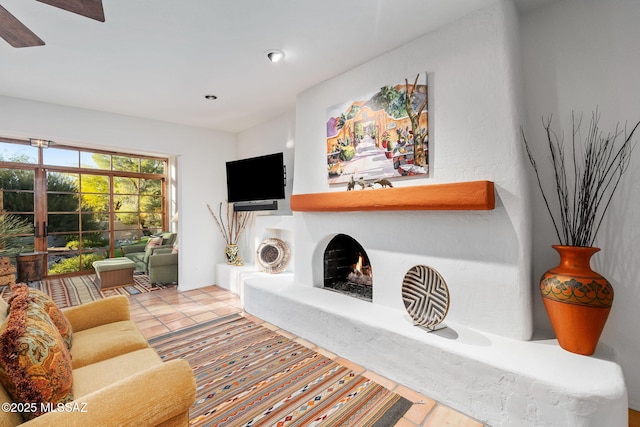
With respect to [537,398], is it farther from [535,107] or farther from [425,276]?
[535,107]

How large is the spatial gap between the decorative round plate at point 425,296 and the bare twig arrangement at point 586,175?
0.83 m

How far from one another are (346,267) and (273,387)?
1.59 m

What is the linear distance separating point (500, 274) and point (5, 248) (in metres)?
6.93

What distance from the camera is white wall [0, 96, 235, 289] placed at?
3.43 meters

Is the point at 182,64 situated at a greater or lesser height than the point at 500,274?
greater

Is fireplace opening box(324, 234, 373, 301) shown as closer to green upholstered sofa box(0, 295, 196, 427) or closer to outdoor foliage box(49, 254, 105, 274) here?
green upholstered sofa box(0, 295, 196, 427)

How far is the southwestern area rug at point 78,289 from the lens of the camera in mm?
4269

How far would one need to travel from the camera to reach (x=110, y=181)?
615cm

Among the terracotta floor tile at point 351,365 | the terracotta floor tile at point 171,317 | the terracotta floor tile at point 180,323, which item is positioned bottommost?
the terracotta floor tile at point 351,365

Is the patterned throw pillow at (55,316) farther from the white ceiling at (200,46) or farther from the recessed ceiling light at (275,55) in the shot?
the recessed ceiling light at (275,55)

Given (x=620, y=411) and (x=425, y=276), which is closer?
(x=620, y=411)

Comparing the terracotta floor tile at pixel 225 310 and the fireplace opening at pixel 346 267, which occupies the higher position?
the fireplace opening at pixel 346 267

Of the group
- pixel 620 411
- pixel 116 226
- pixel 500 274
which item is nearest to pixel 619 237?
pixel 500 274

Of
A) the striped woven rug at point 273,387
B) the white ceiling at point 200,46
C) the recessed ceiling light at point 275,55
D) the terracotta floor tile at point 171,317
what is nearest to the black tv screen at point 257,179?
the white ceiling at point 200,46
